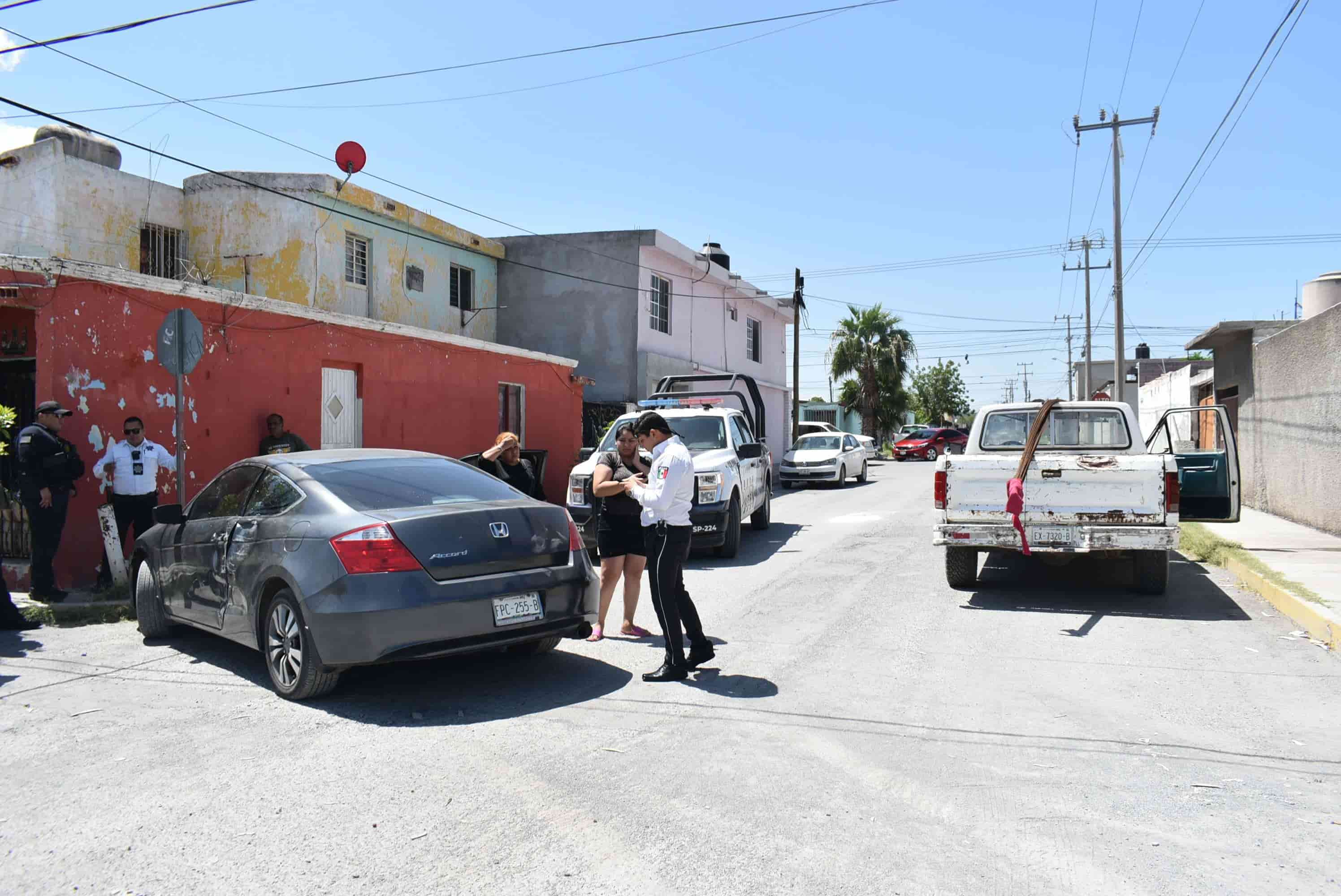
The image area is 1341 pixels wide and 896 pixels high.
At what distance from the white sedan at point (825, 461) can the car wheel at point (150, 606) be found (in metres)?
19.7

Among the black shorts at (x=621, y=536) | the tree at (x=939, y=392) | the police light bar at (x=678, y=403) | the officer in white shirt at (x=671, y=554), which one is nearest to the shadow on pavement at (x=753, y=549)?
the police light bar at (x=678, y=403)

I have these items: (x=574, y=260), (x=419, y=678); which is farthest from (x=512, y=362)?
(x=419, y=678)

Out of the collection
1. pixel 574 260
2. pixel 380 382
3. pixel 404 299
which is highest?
pixel 574 260

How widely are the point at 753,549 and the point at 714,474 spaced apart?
181 centimetres

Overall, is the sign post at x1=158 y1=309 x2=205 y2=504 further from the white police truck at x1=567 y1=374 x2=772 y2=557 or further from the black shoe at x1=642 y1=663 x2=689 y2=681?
the black shoe at x1=642 y1=663 x2=689 y2=681

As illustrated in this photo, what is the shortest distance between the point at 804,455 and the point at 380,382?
1405 cm

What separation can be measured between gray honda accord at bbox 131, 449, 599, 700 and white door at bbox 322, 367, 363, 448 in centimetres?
685

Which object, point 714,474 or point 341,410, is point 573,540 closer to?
point 714,474

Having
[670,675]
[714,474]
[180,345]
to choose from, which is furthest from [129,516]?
[670,675]

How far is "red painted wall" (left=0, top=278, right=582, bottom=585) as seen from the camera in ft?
32.5

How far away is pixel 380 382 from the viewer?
14664 millimetres

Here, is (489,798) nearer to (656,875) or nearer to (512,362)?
(656,875)

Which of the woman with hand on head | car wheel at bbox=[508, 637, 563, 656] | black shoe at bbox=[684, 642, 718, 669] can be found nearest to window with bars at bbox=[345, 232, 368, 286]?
the woman with hand on head

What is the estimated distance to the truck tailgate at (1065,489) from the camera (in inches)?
341
